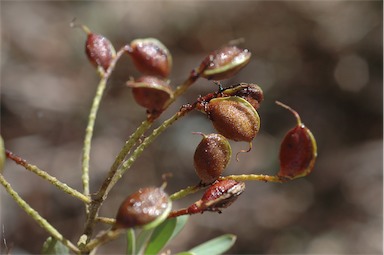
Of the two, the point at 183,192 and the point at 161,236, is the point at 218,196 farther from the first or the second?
the point at 161,236

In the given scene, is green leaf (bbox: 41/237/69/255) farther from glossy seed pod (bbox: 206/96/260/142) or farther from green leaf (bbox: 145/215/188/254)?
glossy seed pod (bbox: 206/96/260/142)

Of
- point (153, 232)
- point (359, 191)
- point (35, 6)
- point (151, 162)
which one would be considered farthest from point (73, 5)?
point (153, 232)

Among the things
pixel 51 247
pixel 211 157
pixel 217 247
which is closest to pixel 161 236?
pixel 217 247

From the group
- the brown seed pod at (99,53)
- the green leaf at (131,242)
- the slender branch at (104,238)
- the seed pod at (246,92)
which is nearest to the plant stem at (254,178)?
the seed pod at (246,92)

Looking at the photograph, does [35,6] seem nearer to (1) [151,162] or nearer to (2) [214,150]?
(1) [151,162]

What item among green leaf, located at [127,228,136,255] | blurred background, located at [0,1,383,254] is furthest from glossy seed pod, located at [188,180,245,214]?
blurred background, located at [0,1,383,254]

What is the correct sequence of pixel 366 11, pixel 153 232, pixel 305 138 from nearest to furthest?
pixel 305 138
pixel 153 232
pixel 366 11

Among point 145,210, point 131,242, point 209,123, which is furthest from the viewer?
point 209,123
